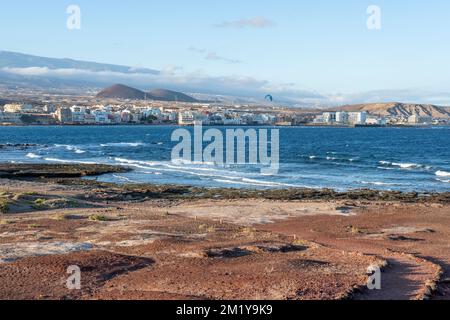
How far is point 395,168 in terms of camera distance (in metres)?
59.9

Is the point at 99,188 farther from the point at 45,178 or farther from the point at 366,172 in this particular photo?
the point at 366,172

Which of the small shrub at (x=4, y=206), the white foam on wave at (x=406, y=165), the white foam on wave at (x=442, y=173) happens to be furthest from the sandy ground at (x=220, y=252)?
the white foam on wave at (x=406, y=165)

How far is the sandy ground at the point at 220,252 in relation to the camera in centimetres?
1341

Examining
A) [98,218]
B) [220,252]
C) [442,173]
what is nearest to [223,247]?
[220,252]

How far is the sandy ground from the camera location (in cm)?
1341

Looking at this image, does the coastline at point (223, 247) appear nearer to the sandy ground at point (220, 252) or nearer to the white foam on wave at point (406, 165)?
the sandy ground at point (220, 252)

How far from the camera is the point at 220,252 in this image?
17297mm

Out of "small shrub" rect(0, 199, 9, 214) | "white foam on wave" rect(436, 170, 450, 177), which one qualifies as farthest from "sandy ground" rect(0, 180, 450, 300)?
"white foam on wave" rect(436, 170, 450, 177)

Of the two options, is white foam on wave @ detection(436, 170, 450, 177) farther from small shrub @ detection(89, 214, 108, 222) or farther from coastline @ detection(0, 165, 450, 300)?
small shrub @ detection(89, 214, 108, 222)

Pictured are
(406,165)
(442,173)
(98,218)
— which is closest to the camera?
(98,218)

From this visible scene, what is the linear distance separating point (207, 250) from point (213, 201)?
53.7ft

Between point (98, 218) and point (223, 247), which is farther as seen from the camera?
point (98, 218)

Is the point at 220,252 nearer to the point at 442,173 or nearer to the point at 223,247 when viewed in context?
the point at 223,247
